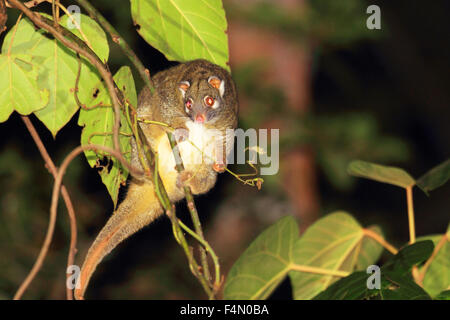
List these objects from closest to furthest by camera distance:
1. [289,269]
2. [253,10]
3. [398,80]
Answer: [289,269] < [253,10] < [398,80]

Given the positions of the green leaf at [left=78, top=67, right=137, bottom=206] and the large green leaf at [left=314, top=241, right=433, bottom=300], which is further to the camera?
the large green leaf at [left=314, top=241, right=433, bottom=300]

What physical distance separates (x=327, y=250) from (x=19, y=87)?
1.79 m

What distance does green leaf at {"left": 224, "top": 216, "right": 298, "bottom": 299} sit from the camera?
274 cm

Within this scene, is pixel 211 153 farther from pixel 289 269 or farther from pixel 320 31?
pixel 320 31

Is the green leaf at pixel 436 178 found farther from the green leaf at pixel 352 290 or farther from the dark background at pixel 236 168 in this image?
the dark background at pixel 236 168

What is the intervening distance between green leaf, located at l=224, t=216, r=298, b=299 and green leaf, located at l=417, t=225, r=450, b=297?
0.67 meters

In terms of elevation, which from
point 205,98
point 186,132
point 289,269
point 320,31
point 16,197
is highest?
point 320,31

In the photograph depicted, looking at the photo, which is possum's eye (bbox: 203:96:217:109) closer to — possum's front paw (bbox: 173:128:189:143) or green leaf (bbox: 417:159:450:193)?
possum's front paw (bbox: 173:128:189:143)

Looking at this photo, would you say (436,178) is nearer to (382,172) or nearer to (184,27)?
(382,172)

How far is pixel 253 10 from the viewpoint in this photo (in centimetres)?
502

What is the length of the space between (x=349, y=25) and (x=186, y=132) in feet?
8.97

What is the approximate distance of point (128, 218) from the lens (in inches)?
119

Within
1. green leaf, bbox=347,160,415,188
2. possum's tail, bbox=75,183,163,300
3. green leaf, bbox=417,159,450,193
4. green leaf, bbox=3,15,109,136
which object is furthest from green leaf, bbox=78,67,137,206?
green leaf, bbox=417,159,450,193

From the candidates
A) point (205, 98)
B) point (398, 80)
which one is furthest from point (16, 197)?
point (398, 80)
